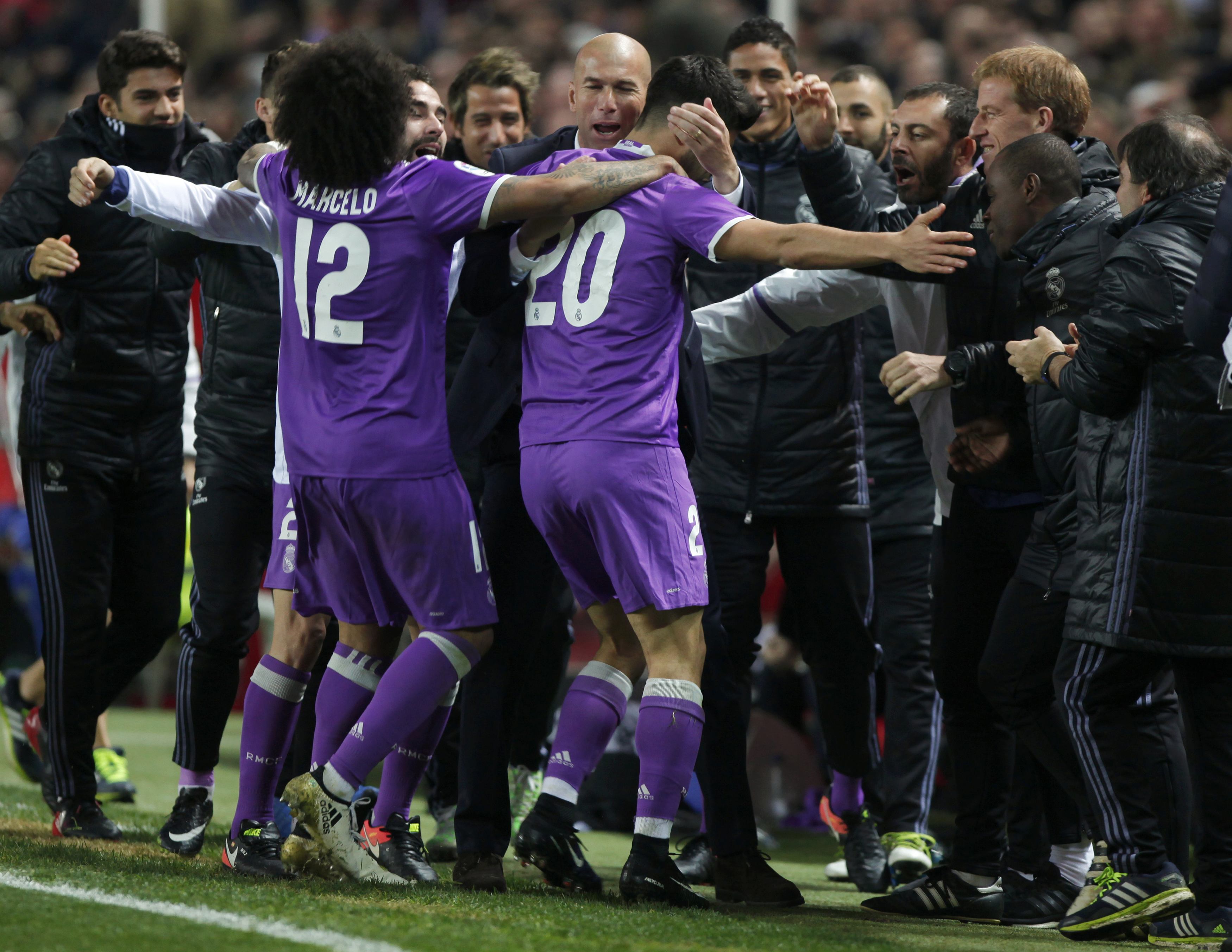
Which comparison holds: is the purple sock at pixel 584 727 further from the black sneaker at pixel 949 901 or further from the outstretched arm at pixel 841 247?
the outstretched arm at pixel 841 247

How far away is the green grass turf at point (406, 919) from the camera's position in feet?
10.9

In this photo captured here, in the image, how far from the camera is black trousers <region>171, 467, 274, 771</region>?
494 cm

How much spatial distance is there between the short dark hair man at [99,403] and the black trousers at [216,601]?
1.73 feet

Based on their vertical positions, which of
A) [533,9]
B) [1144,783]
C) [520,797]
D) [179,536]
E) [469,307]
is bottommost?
[520,797]

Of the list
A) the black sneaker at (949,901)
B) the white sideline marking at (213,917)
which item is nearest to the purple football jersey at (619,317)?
the white sideline marking at (213,917)

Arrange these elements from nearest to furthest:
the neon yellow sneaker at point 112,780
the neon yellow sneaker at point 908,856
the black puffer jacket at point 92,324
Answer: the neon yellow sneaker at point 908,856
the black puffer jacket at point 92,324
the neon yellow sneaker at point 112,780

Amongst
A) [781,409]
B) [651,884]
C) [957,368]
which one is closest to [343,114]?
[957,368]

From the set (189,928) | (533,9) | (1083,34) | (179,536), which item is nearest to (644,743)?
(189,928)

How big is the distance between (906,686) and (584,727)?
1.80 m

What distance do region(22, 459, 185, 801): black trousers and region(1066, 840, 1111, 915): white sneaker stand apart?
3225mm

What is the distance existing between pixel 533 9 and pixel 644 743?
11753 mm

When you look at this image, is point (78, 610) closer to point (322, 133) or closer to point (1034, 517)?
point (322, 133)

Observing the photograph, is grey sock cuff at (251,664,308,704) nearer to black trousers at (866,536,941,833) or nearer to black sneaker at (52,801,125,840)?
black sneaker at (52,801,125,840)

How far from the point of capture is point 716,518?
5.23 meters
